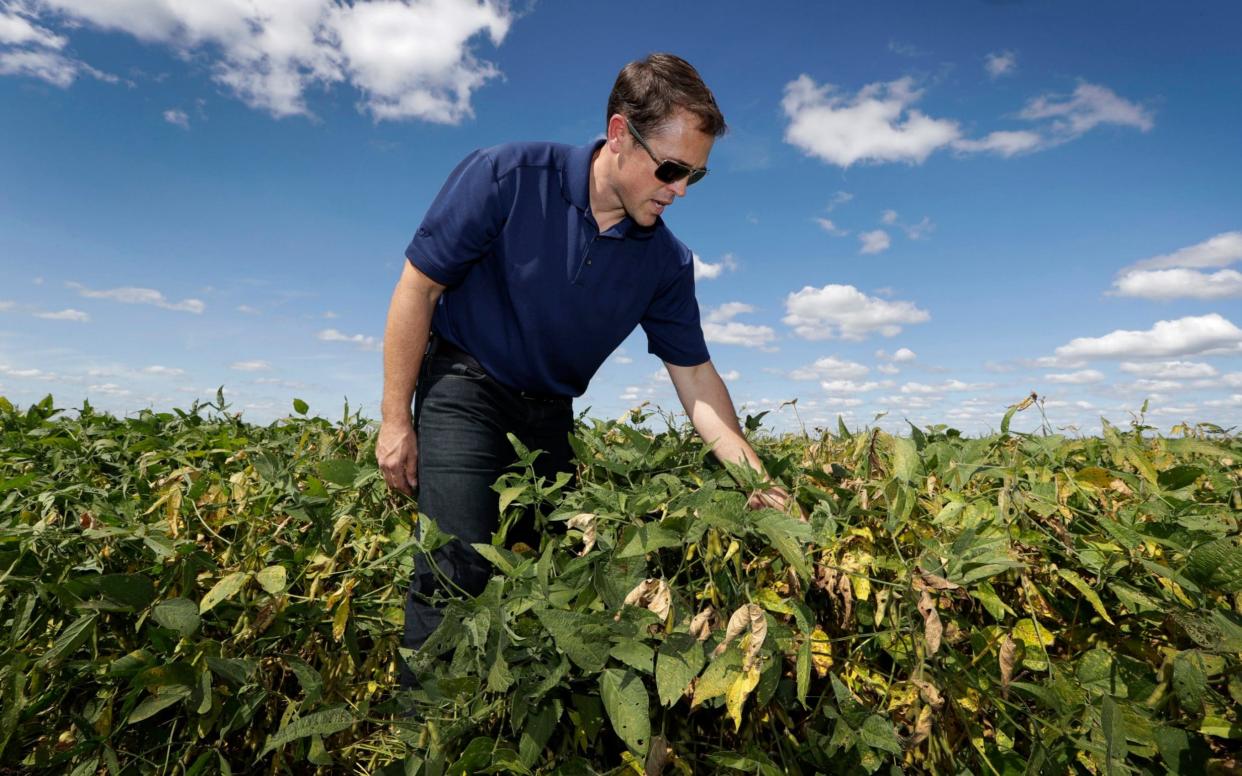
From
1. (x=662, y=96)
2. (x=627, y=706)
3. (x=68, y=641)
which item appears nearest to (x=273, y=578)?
(x=68, y=641)

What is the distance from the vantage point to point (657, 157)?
9.75 feet

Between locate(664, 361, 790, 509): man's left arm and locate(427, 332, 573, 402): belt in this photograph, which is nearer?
Answer: locate(664, 361, 790, 509): man's left arm

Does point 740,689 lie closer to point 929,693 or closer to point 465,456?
point 929,693

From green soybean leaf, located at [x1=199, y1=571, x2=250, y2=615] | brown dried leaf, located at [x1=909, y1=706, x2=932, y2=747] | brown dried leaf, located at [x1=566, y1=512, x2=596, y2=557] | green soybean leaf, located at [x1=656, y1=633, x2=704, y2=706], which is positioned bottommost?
brown dried leaf, located at [x1=909, y1=706, x2=932, y2=747]

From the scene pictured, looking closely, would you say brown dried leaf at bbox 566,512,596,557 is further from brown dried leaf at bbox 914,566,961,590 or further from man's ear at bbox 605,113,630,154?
man's ear at bbox 605,113,630,154

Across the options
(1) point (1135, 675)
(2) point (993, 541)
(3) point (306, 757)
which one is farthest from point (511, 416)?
(1) point (1135, 675)

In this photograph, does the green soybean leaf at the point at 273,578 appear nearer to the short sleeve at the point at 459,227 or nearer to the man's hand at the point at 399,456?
the man's hand at the point at 399,456

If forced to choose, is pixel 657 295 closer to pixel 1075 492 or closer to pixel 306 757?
pixel 1075 492

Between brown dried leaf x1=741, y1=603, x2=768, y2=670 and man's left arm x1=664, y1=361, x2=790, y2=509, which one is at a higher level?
man's left arm x1=664, y1=361, x2=790, y2=509

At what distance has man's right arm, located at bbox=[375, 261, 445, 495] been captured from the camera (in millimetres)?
2869

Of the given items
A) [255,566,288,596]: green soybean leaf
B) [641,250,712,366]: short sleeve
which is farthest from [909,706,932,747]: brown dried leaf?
[641,250,712,366]: short sleeve

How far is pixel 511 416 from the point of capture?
302 cm

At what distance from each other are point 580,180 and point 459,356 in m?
0.88

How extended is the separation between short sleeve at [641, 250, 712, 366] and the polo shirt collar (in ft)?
1.24
